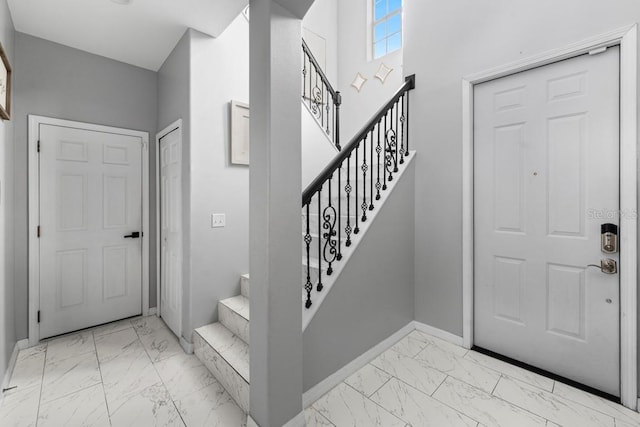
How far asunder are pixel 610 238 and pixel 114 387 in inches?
135

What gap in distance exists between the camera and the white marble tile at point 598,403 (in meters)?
1.65

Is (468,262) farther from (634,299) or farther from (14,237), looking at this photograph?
(14,237)

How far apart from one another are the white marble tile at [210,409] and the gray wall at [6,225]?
4.11ft

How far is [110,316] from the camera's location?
2947mm

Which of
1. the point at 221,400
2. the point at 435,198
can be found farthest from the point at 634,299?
the point at 221,400

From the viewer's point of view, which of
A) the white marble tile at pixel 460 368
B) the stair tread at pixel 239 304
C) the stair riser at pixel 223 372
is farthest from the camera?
the stair tread at pixel 239 304

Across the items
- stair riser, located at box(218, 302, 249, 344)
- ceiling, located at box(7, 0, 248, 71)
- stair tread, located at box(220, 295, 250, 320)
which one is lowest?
stair riser, located at box(218, 302, 249, 344)

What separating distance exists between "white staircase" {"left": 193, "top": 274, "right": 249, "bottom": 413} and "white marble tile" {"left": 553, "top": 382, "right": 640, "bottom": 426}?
205 centimetres

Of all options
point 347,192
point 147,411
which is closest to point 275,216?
point 347,192

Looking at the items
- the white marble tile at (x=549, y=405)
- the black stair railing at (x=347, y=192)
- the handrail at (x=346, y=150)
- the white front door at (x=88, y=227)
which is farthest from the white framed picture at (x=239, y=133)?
the white marble tile at (x=549, y=405)

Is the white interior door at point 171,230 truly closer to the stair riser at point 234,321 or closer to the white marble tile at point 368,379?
the stair riser at point 234,321

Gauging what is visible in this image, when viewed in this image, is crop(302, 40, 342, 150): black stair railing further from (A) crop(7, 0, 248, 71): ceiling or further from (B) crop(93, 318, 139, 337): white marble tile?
(B) crop(93, 318, 139, 337): white marble tile

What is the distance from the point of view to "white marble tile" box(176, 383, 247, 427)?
1671 mm

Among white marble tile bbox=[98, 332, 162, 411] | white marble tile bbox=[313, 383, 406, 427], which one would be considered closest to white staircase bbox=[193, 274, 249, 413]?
white marble tile bbox=[98, 332, 162, 411]
